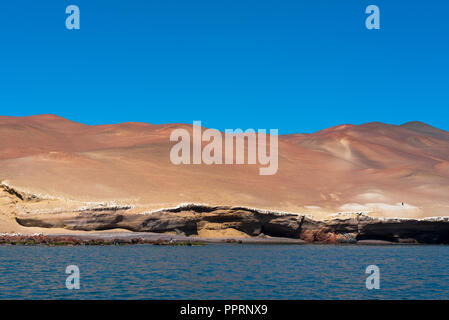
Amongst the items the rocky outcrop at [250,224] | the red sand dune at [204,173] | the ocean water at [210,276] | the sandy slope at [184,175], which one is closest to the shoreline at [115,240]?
the rocky outcrop at [250,224]

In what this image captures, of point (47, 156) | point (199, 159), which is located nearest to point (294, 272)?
point (47, 156)

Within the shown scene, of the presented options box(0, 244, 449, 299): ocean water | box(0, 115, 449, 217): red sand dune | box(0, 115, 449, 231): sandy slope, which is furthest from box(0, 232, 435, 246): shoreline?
box(0, 244, 449, 299): ocean water

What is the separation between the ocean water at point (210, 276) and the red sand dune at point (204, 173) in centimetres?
2374

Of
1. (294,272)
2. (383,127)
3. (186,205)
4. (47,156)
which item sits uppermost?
(383,127)

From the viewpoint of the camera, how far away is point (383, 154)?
133 meters

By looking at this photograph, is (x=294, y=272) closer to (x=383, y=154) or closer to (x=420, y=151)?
(x=383, y=154)

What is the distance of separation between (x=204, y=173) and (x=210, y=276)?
56.7m

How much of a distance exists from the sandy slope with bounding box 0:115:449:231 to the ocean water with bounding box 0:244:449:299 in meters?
22.9

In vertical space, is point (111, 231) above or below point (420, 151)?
below

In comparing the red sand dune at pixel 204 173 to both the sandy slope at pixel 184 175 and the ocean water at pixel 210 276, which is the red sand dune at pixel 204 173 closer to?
the sandy slope at pixel 184 175

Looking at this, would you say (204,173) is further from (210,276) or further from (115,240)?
(210,276)

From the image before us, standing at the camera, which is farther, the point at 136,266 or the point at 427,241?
the point at 427,241

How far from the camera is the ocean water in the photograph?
75.6 feet
